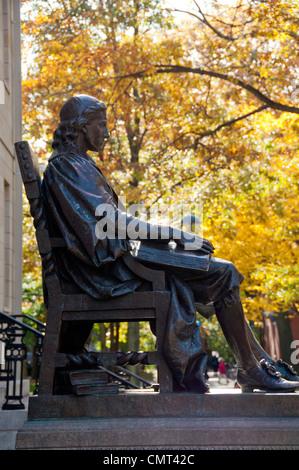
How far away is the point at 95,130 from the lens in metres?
5.18

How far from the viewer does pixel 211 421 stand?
423cm

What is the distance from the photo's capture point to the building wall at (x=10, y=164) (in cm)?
1391

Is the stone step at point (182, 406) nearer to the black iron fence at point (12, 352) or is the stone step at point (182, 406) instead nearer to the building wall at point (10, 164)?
the black iron fence at point (12, 352)

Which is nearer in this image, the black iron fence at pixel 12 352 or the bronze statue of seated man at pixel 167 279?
the bronze statue of seated man at pixel 167 279

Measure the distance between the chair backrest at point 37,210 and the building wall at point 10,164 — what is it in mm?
8845

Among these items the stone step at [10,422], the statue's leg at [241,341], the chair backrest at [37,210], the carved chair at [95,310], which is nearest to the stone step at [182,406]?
the carved chair at [95,310]

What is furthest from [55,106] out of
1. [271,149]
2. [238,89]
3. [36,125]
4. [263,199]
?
[263,199]

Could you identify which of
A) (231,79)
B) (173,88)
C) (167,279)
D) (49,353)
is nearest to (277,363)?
(167,279)

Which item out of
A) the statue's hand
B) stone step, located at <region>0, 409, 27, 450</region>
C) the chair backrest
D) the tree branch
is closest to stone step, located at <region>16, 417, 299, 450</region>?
the chair backrest

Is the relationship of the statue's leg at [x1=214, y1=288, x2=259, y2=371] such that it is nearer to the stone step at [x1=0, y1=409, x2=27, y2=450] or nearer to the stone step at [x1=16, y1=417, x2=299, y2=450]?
the stone step at [x1=16, y1=417, x2=299, y2=450]

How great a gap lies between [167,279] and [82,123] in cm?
135

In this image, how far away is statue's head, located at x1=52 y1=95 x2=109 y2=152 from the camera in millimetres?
5129
